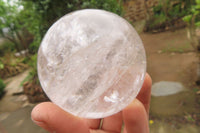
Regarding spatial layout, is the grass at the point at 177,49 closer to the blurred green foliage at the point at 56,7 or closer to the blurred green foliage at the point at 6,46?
the blurred green foliage at the point at 56,7

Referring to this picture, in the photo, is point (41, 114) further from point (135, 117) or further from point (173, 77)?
point (173, 77)

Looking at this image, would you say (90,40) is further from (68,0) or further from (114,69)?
(68,0)

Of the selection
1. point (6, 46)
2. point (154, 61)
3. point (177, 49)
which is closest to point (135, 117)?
point (154, 61)

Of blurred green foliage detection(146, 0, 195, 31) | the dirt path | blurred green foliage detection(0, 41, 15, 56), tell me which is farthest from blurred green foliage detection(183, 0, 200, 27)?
blurred green foliage detection(0, 41, 15, 56)

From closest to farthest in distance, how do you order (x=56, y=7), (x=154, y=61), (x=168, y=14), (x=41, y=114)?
(x=41, y=114), (x=56, y=7), (x=154, y=61), (x=168, y=14)

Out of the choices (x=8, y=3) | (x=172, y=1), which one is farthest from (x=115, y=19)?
(x=8, y=3)

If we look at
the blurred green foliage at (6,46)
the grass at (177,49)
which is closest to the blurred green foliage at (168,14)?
the grass at (177,49)

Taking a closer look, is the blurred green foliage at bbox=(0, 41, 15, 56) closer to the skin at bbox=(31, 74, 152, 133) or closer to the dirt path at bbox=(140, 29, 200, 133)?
the dirt path at bbox=(140, 29, 200, 133)
